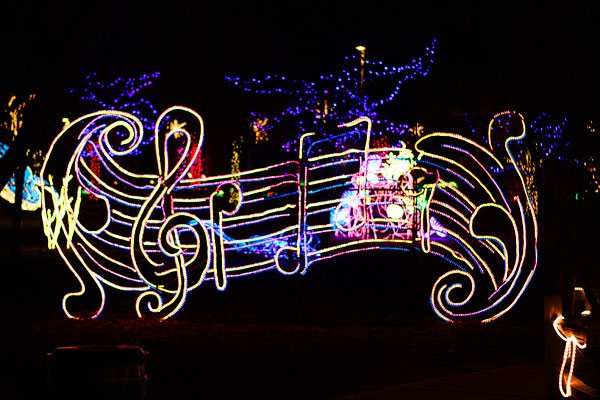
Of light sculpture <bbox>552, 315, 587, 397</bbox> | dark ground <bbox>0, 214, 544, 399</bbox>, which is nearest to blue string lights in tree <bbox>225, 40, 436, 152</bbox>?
dark ground <bbox>0, 214, 544, 399</bbox>

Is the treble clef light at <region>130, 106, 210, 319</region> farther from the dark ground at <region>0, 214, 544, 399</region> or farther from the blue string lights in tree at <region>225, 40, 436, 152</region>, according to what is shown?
the blue string lights in tree at <region>225, 40, 436, 152</region>

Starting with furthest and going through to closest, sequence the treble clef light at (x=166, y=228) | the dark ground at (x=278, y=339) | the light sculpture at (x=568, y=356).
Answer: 1. the treble clef light at (x=166, y=228)
2. the dark ground at (x=278, y=339)
3. the light sculpture at (x=568, y=356)

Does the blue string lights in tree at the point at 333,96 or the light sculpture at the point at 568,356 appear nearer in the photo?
the light sculpture at the point at 568,356

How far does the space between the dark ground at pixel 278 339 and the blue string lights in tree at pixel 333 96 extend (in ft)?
20.0

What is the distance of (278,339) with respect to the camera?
9.90 meters

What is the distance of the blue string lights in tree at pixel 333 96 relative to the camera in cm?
1964

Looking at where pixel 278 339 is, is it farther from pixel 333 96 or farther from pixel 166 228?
pixel 333 96

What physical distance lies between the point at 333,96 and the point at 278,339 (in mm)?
15669

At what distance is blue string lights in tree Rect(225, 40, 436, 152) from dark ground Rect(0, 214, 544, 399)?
20.0 ft

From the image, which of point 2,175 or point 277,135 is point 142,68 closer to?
point 277,135

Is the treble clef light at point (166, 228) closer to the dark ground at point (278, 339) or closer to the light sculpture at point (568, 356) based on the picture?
the dark ground at point (278, 339)

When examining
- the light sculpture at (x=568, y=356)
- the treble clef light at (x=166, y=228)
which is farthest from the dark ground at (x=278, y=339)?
the light sculpture at (x=568, y=356)

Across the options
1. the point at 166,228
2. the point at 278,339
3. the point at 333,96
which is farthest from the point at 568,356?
the point at 333,96

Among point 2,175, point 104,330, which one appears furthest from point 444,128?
point 2,175
